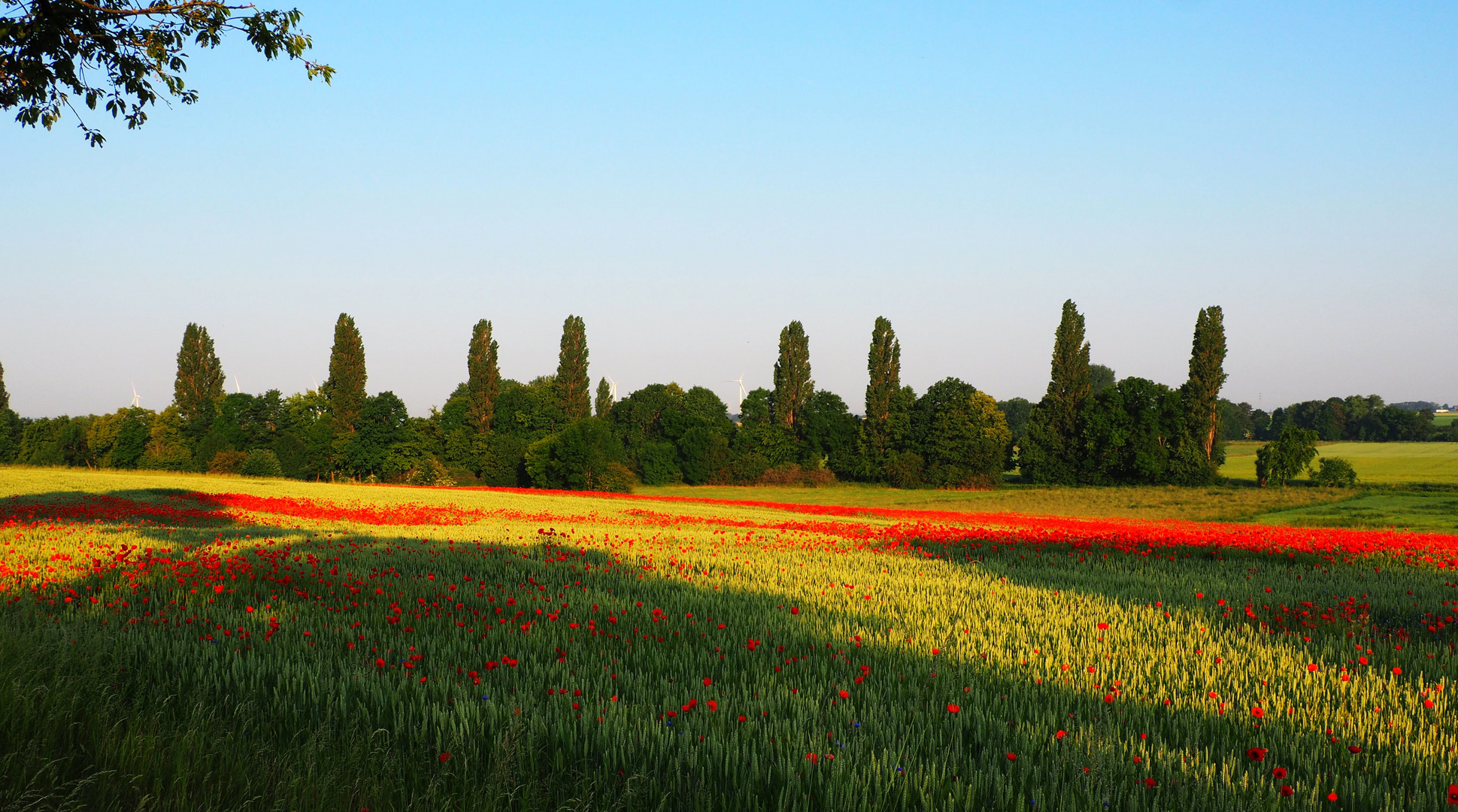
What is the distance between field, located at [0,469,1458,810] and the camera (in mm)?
4125

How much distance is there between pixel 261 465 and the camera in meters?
75.7

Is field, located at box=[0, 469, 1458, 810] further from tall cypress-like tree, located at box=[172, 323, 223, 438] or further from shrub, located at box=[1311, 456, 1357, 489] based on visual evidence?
tall cypress-like tree, located at box=[172, 323, 223, 438]

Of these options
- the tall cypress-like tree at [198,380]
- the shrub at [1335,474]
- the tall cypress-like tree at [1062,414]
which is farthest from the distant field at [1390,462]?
the tall cypress-like tree at [198,380]

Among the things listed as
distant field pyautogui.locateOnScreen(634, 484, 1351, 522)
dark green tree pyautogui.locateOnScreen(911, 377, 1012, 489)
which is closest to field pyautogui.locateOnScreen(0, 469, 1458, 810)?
distant field pyautogui.locateOnScreen(634, 484, 1351, 522)

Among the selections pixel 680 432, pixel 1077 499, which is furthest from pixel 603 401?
pixel 1077 499

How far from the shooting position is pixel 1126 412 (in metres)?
76.6

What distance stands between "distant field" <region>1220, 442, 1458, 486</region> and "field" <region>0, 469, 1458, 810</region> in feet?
235

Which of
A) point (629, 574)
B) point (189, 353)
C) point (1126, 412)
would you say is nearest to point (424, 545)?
point (629, 574)

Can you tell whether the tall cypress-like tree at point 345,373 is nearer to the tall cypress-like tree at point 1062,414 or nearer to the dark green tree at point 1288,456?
the tall cypress-like tree at point 1062,414

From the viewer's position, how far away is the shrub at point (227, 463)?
7950 centimetres

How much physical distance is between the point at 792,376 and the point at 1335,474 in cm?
5252

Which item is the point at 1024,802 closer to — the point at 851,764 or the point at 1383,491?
the point at 851,764

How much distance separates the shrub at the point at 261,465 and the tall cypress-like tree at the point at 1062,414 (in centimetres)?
7494

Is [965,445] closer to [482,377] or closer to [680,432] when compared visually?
[680,432]
